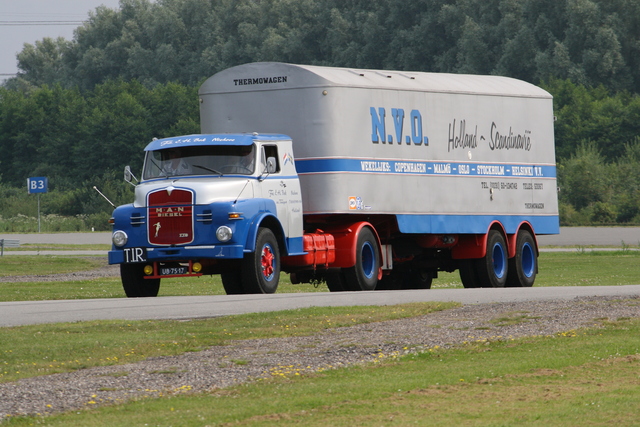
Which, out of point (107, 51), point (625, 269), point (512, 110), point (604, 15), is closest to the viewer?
point (512, 110)

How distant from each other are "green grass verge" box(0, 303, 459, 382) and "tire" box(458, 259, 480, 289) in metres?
8.11

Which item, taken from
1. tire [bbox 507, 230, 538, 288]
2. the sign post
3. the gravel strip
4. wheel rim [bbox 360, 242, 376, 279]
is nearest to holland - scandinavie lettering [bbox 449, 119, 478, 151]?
tire [bbox 507, 230, 538, 288]

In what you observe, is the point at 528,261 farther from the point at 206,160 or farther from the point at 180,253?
the point at 180,253

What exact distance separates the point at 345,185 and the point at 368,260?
1653mm

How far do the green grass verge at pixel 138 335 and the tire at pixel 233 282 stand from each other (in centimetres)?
414

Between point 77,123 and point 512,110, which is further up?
point 77,123

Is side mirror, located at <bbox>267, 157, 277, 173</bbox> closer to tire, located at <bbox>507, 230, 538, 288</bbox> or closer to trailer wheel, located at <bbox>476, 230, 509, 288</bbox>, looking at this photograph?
trailer wheel, located at <bbox>476, 230, 509, 288</bbox>

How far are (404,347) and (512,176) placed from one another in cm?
1338

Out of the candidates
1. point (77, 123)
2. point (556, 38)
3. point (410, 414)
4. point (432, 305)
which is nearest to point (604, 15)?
point (556, 38)

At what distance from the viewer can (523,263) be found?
25297 mm

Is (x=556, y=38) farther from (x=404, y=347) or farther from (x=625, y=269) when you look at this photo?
(x=404, y=347)

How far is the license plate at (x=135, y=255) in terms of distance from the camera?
62.3ft

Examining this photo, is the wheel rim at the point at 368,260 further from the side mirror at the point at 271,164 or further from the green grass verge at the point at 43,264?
the green grass verge at the point at 43,264

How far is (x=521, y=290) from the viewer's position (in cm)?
2020
